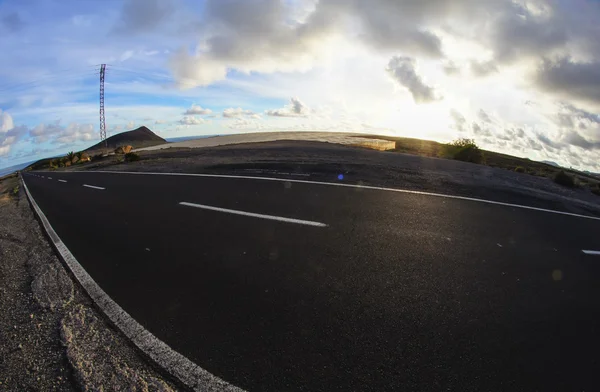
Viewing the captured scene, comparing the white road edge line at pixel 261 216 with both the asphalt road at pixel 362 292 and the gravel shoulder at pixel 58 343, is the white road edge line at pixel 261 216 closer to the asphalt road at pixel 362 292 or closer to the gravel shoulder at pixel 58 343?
the asphalt road at pixel 362 292

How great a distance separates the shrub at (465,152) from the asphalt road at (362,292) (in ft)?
56.3

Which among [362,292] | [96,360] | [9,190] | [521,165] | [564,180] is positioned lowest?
[96,360]

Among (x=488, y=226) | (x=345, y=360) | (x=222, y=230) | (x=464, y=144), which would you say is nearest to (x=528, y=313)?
(x=345, y=360)

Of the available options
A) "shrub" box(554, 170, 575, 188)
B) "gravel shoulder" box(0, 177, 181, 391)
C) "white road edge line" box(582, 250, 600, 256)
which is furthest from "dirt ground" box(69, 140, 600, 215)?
"gravel shoulder" box(0, 177, 181, 391)

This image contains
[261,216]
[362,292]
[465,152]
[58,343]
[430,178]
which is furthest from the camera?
[465,152]

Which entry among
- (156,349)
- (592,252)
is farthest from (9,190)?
(592,252)

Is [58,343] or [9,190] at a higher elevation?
[9,190]

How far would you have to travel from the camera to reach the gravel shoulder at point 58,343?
93.1 inches

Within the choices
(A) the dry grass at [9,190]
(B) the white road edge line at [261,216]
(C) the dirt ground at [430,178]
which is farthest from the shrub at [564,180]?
(A) the dry grass at [9,190]

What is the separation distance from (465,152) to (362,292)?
2290 cm

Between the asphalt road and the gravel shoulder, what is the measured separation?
1.06 ft

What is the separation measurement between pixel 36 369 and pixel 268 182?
765cm

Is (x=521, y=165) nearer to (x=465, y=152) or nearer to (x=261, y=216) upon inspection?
(x=465, y=152)

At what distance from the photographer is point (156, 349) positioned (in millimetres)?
2684
